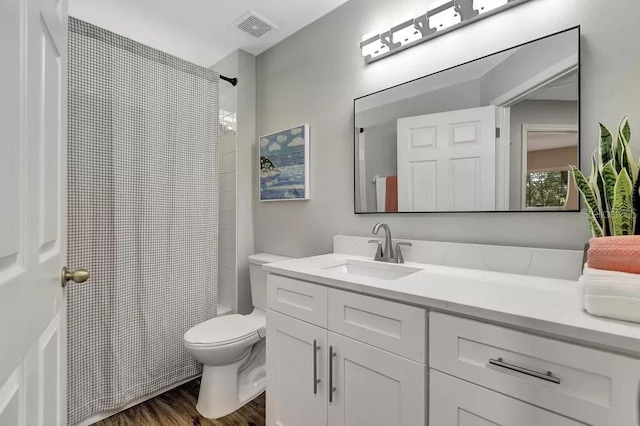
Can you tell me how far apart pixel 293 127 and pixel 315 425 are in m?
1.77

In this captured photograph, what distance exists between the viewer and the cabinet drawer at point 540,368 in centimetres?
67

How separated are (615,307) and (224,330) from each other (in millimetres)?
1699

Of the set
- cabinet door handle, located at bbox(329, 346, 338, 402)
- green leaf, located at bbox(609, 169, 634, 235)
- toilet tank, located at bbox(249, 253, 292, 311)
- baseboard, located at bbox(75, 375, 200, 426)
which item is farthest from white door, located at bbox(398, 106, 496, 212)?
baseboard, located at bbox(75, 375, 200, 426)

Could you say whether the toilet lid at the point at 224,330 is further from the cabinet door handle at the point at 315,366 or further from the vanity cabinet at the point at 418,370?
the cabinet door handle at the point at 315,366

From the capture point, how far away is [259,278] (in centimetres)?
219

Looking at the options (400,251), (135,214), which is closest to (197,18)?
(135,214)

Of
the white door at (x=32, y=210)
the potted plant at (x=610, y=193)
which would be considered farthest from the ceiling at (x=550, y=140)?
the white door at (x=32, y=210)

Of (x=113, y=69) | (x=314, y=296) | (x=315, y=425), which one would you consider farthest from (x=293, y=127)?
(x=315, y=425)

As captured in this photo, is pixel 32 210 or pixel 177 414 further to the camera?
pixel 177 414

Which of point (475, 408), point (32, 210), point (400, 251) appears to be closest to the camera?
point (32, 210)

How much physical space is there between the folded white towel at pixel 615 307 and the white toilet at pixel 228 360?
1528 millimetres

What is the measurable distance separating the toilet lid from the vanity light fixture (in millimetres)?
1698

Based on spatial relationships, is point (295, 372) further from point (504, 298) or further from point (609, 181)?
point (609, 181)

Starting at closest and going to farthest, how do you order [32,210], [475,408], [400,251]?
[32,210] < [475,408] < [400,251]
